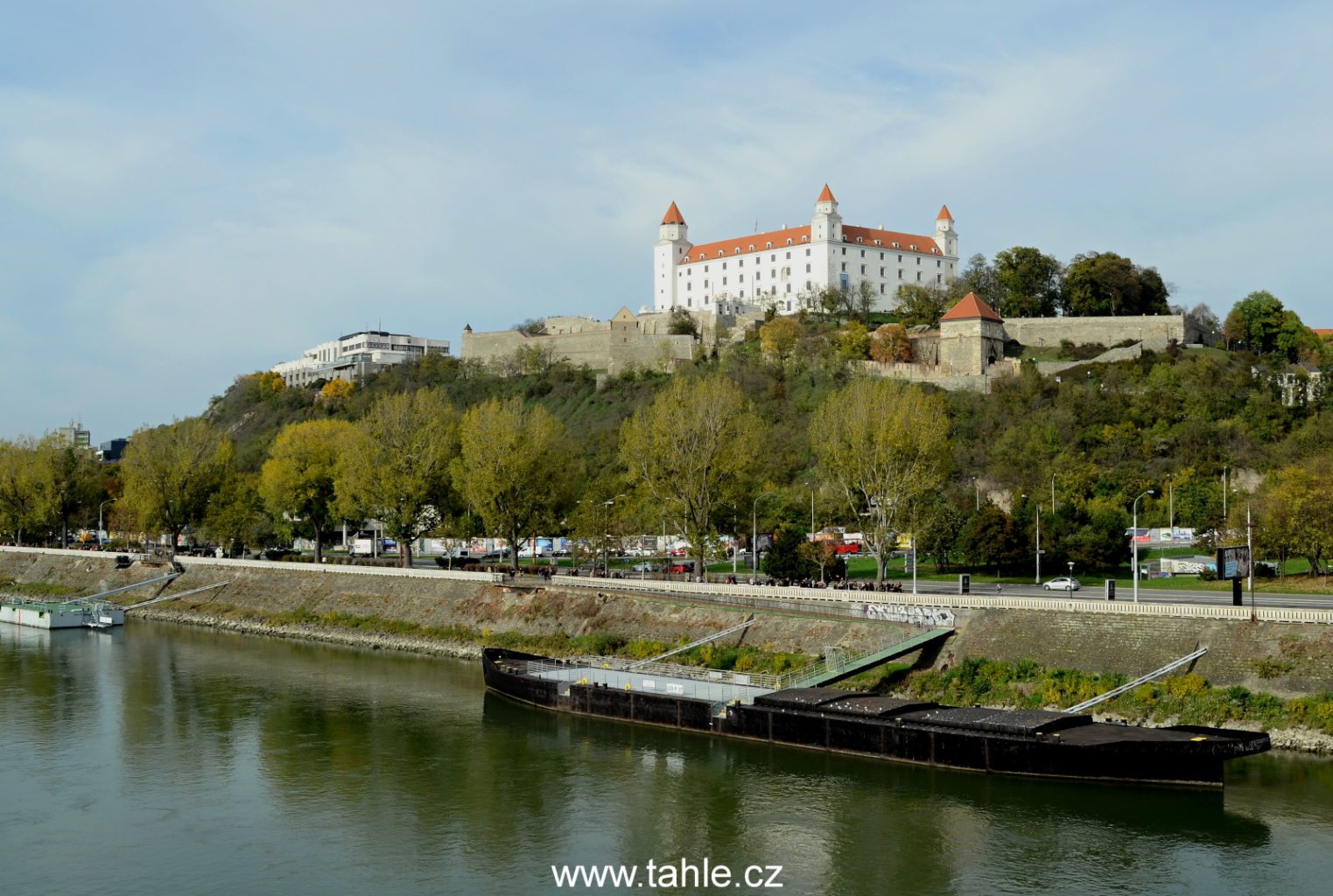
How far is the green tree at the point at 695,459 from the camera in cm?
6231

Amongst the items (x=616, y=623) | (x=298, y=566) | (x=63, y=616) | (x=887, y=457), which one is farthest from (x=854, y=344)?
(x=63, y=616)

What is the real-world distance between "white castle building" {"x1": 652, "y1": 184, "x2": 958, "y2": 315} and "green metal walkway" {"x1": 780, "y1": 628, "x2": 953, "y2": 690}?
360 feet

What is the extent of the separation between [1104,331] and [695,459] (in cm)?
7620

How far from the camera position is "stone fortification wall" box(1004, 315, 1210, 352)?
118500 millimetres

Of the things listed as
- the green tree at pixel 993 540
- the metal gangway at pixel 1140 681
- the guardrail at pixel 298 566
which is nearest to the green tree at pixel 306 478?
the guardrail at pixel 298 566

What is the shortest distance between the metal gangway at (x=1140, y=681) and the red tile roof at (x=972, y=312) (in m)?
86.1

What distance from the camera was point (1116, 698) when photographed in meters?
37.8

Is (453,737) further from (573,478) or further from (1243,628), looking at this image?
(573,478)

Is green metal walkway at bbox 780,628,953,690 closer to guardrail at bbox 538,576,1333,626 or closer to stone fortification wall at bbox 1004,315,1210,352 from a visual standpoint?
guardrail at bbox 538,576,1333,626

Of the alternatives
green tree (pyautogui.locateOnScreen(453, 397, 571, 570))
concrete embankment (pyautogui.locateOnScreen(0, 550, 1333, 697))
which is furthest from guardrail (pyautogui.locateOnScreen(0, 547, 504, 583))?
green tree (pyautogui.locateOnScreen(453, 397, 571, 570))

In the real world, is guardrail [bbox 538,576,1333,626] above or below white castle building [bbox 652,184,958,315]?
below

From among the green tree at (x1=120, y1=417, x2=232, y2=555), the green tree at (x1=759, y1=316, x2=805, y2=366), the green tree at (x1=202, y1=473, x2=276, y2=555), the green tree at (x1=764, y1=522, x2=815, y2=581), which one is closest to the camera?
the green tree at (x1=764, y1=522, x2=815, y2=581)

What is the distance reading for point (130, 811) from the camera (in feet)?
103

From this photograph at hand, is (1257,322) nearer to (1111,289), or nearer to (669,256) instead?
(1111,289)
